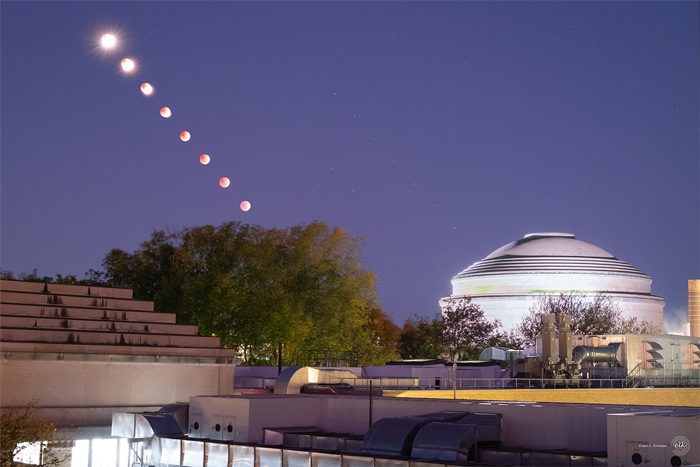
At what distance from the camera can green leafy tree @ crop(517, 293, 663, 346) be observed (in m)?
105

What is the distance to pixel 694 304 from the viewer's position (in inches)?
5738

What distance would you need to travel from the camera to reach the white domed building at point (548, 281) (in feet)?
428

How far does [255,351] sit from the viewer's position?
2761 inches

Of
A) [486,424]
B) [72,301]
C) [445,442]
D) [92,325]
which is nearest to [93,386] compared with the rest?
[92,325]

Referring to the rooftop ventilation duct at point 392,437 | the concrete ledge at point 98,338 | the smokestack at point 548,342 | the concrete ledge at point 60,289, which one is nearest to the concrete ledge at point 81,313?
the concrete ledge at point 60,289

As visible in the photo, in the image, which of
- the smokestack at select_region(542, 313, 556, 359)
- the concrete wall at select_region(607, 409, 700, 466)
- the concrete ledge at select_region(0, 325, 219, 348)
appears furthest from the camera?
the smokestack at select_region(542, 313, 556, 359)

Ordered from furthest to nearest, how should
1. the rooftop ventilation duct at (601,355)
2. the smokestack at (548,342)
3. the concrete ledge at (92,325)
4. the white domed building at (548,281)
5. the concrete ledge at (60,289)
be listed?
the white domed building at (548,281)
the smokestack at (548,342)
the rooftop ventilation duct at (601,355)
the concrete ledge at (60,289)
the concrete ledge at (92,325)

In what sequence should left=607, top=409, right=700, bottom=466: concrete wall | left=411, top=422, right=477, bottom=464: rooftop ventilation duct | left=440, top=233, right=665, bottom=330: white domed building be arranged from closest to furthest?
left=607, top=409, right=700, bottom=466: concrete wall < left=411, top=422, right=477, bottom=464: rooftop ventilation duct < left=440, top=233, right=665, bottom=330: white domed building

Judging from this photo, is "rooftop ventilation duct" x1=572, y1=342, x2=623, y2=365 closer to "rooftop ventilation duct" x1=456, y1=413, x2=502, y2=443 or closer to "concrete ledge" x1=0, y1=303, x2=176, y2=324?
"concrete ledge" x1=0, y1=303, x2=176, y2=324

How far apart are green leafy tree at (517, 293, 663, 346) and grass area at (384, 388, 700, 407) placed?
39620 mm

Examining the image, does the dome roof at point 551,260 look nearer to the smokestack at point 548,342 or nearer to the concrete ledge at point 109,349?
the smokestack at point 548,342

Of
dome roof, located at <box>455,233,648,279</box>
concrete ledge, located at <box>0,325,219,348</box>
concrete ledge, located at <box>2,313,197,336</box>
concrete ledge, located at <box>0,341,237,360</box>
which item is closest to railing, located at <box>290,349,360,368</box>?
concrete ledge, located at <box>0,341,237,360</box>

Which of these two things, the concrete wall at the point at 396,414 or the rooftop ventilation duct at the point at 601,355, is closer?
the concrete wall at the point at 396,414

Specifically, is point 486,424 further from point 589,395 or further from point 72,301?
point 589,395
